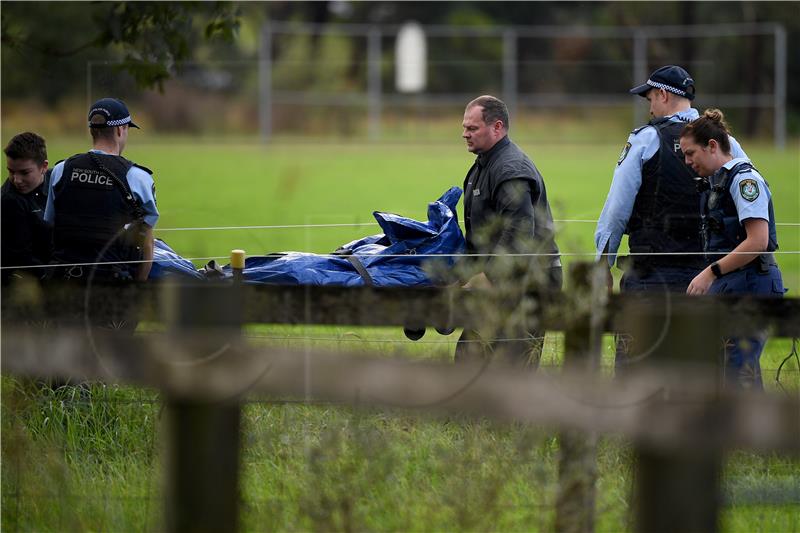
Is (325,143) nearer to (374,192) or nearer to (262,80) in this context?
(262,80)

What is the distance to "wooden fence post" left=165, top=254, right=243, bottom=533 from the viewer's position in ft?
7.57

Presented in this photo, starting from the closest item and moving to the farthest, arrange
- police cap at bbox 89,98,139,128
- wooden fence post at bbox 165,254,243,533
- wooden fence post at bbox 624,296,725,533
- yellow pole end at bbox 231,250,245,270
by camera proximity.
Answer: wooden fence post at bbox 624,296,725,533, wooden fence post at bbox 165,254,243,533, yellow pole end at bbox 231,250,245,270, police cap at bbox 89,98,139,128

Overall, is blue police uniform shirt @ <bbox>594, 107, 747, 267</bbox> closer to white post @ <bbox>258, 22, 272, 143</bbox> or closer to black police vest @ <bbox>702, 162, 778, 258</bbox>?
black police vest @ <bbox>702, 162, 778, 258</bbox>

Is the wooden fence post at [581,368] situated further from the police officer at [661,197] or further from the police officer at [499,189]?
the police officer at [661,197]

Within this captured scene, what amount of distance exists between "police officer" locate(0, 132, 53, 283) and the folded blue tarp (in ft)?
1.83

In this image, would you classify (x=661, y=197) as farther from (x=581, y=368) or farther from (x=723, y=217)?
(x=581, y=368)

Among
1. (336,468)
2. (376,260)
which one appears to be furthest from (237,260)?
(336,468)

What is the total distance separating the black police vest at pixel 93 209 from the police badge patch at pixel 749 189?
9.00ft

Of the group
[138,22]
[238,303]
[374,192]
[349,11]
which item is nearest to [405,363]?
[238,303]

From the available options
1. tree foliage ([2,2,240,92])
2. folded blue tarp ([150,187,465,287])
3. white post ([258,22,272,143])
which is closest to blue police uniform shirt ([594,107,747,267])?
folded blue tarp ([150,187,465,287])

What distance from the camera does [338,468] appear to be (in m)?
3.19

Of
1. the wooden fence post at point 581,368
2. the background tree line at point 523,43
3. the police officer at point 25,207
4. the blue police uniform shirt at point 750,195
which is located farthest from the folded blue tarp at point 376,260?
the background tree line at point 523,43

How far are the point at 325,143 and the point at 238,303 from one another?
115ft

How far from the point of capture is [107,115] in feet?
18.4
